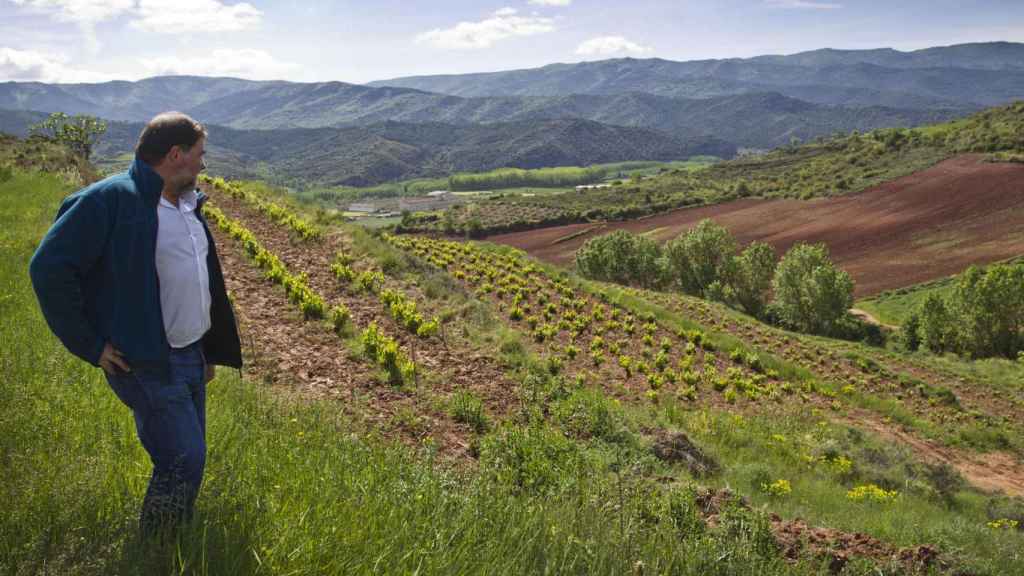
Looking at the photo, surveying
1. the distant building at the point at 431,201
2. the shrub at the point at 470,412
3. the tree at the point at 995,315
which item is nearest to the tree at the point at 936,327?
the tree at the point at 995,315

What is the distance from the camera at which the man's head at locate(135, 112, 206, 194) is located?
2.82 m

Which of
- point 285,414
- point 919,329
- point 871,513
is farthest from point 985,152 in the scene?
point 285,414

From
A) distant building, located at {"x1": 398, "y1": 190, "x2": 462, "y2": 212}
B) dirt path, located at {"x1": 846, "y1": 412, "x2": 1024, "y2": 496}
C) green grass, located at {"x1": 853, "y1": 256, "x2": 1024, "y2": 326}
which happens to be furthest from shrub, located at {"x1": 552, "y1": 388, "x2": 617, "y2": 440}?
distant building, located at {"x1": 398, "y1": 190, "x2": 462, "y2": 212}

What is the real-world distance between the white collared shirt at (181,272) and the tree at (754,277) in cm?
4285

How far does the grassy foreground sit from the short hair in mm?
1533

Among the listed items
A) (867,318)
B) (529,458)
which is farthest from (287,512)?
(867,318)

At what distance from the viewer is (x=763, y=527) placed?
15.4 feet

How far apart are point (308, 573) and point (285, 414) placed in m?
2.90

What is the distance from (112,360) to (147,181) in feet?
2.70

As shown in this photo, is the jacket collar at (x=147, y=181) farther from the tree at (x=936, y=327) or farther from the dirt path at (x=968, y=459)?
the tree at (x=936, y=327)

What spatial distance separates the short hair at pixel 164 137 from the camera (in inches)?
111

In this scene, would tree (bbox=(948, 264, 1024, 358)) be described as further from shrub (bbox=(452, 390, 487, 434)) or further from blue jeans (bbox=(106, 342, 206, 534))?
blue jeans (bbox=(106, 342, 206, 534))

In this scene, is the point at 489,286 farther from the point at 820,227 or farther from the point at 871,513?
the point at 820,227

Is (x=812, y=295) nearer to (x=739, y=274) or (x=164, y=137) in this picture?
(x=739, y=274)
